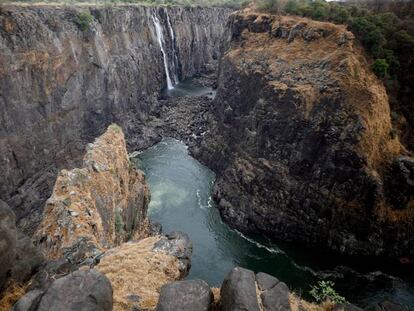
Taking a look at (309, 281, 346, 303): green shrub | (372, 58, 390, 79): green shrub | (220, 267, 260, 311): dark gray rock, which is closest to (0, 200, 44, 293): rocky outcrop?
(220, 267, 260, 311): dark gray rock

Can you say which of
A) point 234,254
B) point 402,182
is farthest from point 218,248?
point 402,182

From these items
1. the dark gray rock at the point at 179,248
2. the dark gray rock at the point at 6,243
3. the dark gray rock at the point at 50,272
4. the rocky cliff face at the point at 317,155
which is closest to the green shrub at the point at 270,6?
the rocky cliff face at the point at 317,155

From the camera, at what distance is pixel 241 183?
41.5m

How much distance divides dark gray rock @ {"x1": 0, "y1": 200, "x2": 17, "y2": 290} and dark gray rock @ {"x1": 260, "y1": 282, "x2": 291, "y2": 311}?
7355mm

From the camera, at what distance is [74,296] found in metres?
9.20

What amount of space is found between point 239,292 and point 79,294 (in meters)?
4.07

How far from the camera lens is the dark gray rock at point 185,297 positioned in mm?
9797

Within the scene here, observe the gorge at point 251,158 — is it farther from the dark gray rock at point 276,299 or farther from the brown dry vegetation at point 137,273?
the dark gray rock at point 276,299

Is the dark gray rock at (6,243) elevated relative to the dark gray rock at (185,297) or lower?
elevated

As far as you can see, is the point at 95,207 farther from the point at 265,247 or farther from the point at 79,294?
the point at 265,247

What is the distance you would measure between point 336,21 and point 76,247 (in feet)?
129

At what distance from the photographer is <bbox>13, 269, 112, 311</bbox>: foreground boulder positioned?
8964 millimetres

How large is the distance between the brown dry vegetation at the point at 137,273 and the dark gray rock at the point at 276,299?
3.28 meters

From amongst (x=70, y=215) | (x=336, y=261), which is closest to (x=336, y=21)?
(x=336, y=261)
